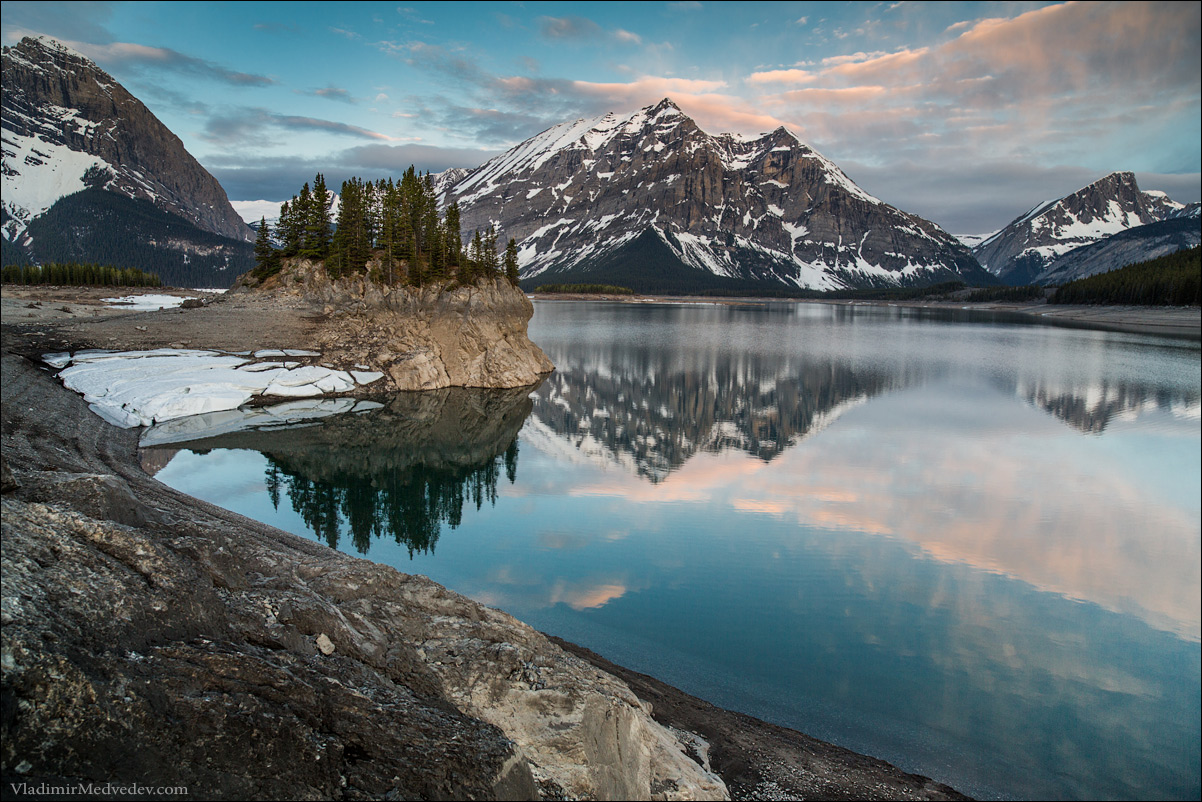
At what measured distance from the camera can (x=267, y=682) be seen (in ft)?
19.2

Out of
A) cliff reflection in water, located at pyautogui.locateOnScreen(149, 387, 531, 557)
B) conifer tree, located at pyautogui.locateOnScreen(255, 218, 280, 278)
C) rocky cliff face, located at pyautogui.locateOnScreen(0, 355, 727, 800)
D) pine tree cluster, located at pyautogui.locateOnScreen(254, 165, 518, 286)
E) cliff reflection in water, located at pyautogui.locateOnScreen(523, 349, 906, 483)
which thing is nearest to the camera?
rocky cliff face, located at pyautogui.locateOnScreen(0, 355, 727, 800)

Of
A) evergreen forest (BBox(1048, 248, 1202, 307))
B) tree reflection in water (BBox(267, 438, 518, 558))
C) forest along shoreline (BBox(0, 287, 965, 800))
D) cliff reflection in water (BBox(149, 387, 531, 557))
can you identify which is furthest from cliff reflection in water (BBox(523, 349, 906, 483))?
evergreen forest (BBox(1048, 248, 1202, 307))

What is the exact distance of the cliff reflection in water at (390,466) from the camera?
19.4 meters

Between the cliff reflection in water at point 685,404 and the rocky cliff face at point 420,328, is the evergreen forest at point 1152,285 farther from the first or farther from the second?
the rocky cliff face at point 420,328

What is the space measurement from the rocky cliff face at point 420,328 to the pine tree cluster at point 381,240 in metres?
1.29

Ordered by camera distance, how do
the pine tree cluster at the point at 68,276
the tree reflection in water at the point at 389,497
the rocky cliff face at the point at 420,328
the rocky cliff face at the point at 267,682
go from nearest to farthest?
the rocky cliff face at the point at 267,682 < the tree reflection in water at the point at 389,497 < the rocky cliff face at the point at 420,328 < the pine tree cluster at the point at 68,276

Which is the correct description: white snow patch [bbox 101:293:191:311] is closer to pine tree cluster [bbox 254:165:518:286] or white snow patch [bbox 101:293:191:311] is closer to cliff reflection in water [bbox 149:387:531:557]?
pine tree cluster [bbox 254:165:518:286]

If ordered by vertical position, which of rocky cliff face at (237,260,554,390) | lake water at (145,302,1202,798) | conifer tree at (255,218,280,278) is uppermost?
conifer tree at (255,218,280,278)

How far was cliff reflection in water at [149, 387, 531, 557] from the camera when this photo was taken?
1944 centimetres

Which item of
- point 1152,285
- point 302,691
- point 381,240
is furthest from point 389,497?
point 1152,285

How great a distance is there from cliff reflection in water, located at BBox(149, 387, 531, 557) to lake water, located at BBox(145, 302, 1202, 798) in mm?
143

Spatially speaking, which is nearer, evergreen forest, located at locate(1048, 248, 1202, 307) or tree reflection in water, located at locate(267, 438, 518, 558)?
tree reflection in water, located at locate(267, 438, 518, 558)

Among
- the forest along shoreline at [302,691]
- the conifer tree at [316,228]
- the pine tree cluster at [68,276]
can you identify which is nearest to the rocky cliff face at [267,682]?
the forest along shoreline at [302,691]

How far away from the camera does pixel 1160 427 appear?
3412 cm
